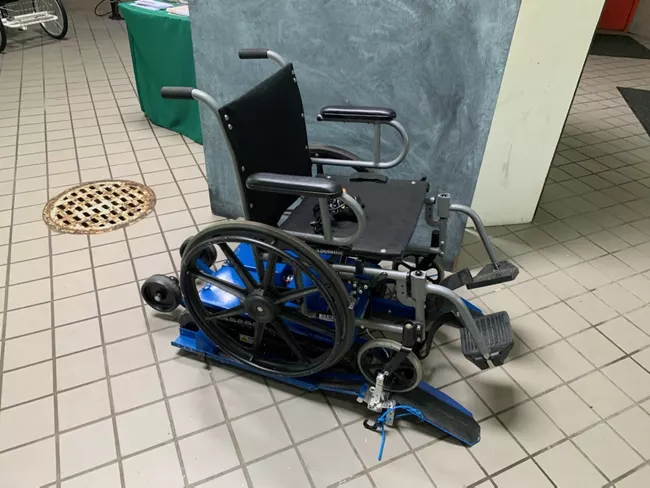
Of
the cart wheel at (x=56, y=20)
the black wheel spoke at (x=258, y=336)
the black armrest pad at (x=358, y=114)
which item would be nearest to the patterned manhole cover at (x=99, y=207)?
the black wheel spoke at (x=258, y=336)

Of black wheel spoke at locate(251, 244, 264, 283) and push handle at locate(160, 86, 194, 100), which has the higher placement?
push handle at locate(160, 86, 194, 100)

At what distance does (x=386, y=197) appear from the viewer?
1.65 meters

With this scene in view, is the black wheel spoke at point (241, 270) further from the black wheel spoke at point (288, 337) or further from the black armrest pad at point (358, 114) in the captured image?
the black armrest pad at point (358, 114)

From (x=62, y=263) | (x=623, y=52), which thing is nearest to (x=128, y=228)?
(x=62, y=263)

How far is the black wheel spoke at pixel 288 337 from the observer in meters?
1.52

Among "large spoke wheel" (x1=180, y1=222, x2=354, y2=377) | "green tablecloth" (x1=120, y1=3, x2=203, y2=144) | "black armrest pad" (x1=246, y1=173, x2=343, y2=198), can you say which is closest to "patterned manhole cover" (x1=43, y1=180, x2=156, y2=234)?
"green tablecloth" (x1=120, y1=3, x2=203, y2=144)

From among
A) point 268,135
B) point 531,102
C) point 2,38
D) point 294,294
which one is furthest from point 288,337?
point 2,38

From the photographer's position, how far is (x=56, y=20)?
533 cm

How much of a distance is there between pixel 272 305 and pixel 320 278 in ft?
0.71

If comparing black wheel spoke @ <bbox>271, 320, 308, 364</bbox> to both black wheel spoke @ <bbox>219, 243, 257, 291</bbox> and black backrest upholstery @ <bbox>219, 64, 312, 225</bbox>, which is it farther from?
black backrest upholstery @ <bbox>219, 64, 312, 225</bbox>

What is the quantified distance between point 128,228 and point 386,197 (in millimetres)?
1476

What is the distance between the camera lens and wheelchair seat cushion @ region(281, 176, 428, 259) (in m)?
1.42

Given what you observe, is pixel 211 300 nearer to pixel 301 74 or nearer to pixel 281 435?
pixel 281 435

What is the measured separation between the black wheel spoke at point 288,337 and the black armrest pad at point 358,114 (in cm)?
75
